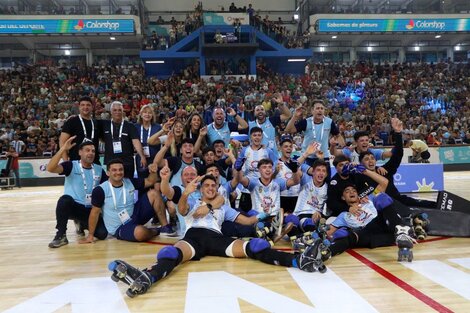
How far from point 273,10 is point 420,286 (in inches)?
1034

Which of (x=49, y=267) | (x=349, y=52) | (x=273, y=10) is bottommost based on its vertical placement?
(x=49, y=267)

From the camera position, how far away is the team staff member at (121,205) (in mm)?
4641

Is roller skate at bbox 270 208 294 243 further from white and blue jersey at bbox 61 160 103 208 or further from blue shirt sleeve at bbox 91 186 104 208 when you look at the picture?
white and blue jersey at bbox 61 160 103 208

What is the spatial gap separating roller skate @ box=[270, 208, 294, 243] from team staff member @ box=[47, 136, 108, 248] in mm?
2145

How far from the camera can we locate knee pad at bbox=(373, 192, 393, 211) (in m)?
4.14

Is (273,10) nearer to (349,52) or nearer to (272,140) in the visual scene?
(349,52)

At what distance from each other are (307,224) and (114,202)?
2.31 m

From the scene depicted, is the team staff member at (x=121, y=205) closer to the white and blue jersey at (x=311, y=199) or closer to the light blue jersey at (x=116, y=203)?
the light blue jersey at (x=116, y=203)

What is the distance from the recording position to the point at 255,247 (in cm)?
374

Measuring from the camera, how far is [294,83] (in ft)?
66.4

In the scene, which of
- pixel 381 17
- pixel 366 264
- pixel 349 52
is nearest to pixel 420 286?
pixel 366 264

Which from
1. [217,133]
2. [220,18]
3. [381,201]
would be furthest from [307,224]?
[220,18]

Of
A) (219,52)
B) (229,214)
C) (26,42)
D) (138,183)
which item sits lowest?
(229,214)

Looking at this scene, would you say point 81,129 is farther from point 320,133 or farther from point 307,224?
point 320,133
